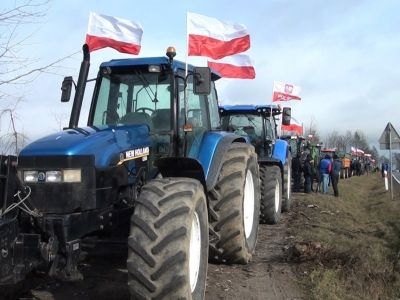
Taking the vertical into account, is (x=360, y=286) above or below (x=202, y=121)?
below

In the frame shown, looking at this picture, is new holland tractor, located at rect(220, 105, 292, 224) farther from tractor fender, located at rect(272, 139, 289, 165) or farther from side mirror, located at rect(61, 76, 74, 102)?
side mirror, located at rect(61, 76, 74, 102)

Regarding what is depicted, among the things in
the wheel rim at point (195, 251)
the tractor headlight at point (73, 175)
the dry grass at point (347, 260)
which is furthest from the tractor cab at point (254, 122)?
the tractor headlight at point (73, 175)

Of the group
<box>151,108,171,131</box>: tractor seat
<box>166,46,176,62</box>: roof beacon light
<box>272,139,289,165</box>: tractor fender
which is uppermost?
<box>166,46,176,62</box>: roof beacon light

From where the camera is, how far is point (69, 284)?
230 inches

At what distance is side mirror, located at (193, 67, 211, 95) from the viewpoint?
567 centimetres

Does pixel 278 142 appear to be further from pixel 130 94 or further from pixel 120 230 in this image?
pixel 120 230

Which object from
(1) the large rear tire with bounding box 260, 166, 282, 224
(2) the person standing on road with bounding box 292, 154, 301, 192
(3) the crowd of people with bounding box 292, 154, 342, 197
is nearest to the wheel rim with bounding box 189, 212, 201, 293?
(1) the large rear tire with bounding box 260, 166, 282, 224

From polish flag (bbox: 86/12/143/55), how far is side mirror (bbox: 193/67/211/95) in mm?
2170

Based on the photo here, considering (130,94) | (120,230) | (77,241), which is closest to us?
(77,241)

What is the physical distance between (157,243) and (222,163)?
87.9 inches

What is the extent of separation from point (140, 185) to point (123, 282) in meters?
1.13

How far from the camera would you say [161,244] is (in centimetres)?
419

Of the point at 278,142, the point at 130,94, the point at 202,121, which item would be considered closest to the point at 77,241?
the point at 130,94

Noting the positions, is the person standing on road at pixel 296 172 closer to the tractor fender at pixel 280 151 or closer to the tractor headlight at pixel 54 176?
the tractor fender at pixel 280 151
